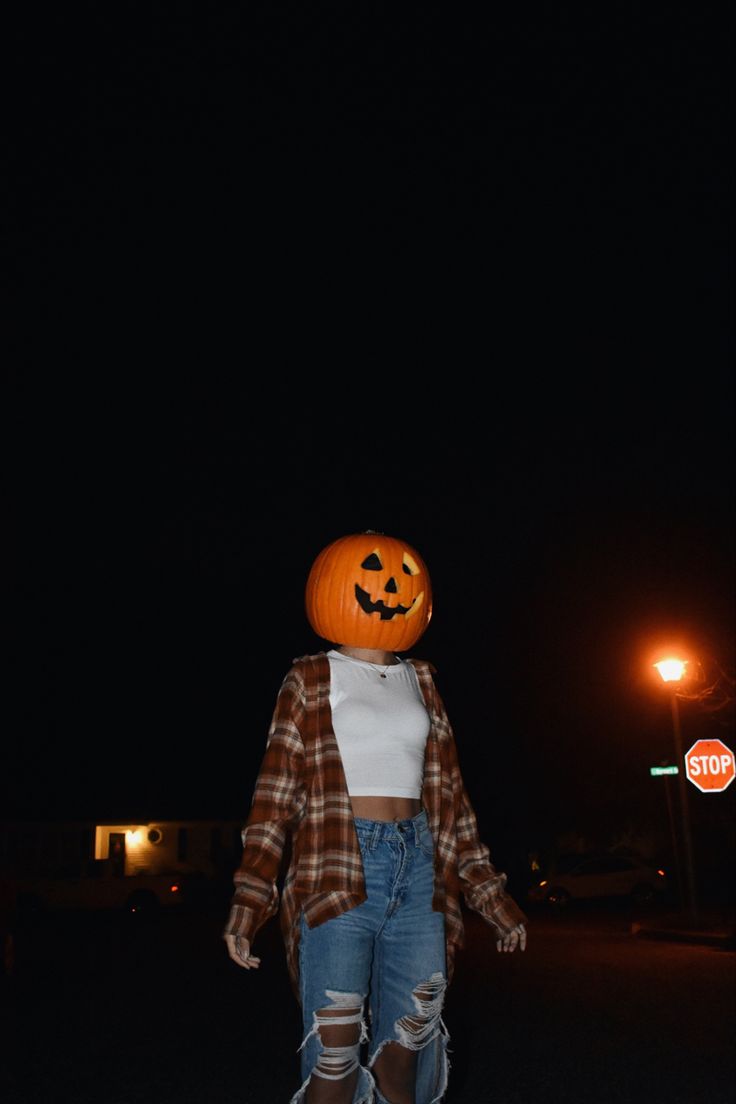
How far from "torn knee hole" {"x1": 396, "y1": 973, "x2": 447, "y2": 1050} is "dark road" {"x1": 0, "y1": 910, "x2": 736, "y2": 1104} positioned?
2777 mm

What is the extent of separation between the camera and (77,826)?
139 ft

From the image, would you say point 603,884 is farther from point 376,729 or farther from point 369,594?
point 376,729

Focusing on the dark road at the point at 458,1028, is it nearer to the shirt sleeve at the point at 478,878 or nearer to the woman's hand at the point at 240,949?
the shirt sleeve at the point at 478,878

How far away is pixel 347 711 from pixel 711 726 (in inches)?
972

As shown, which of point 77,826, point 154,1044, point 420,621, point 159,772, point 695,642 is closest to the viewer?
point 420,621

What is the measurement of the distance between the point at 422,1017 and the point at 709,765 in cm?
1576

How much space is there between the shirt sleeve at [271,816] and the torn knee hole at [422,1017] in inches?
21.3

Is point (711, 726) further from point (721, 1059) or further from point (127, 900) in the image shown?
point (721, 1059)

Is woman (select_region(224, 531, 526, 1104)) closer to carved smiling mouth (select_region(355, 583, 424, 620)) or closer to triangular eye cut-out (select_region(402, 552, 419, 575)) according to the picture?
carved smiling mouth (select_region(355, 583, 424, 620))

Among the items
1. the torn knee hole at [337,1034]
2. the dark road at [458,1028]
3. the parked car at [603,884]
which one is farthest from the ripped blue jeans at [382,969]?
the parked car at [603,884]

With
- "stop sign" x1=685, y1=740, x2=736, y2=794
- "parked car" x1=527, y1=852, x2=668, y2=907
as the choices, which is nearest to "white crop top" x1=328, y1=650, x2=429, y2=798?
"stop sign" x1=685, y1=740, x2=736, y2=794

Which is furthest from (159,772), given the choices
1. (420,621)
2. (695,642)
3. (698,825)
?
(420,621)

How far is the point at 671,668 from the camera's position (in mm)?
17359

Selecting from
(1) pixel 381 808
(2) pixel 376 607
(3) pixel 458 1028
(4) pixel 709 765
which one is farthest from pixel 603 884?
(1) pixel 381 808
